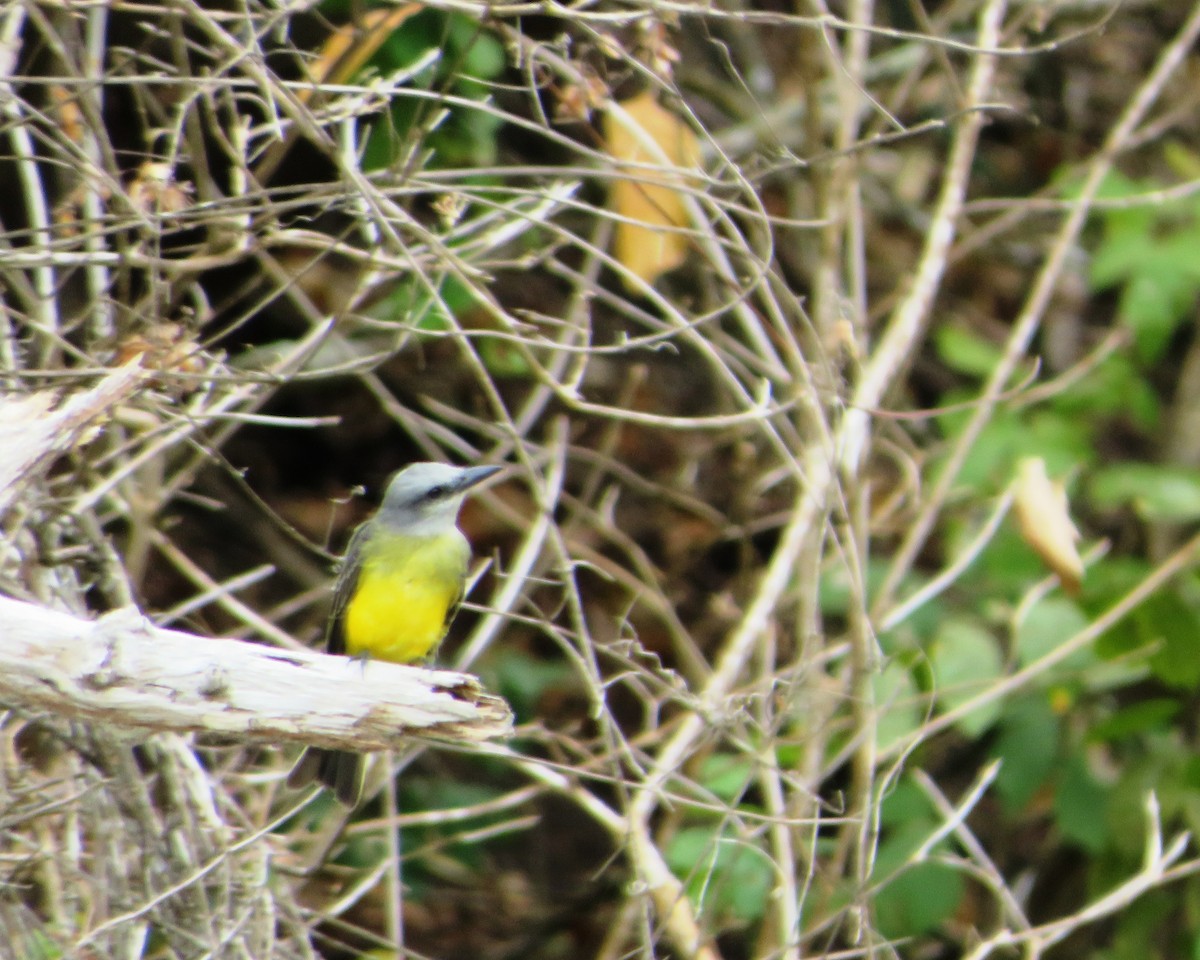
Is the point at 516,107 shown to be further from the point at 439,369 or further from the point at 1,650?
the point at 1,650

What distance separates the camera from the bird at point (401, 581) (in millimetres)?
4316

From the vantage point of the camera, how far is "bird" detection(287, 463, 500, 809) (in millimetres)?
4316

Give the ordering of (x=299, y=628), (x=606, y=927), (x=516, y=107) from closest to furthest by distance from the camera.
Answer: (x=516, y=107) → (x=299, y=628) → (x=606, y=927)

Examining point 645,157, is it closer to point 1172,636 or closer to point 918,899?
point 1172,636

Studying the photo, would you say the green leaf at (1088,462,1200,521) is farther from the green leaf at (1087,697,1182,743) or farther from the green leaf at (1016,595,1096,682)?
the green leaf at (1087,697,1182,743)

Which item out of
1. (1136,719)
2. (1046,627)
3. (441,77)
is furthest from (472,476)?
(1136,719)

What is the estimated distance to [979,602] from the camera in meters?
5.75

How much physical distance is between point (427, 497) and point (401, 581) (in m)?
0.23

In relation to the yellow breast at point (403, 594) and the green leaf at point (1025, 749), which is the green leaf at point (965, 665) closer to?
the green leaf at point (1025, 749)

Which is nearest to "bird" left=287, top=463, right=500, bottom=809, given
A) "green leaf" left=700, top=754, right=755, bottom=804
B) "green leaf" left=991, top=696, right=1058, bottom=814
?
"green leaf" left=700, top=754, right=755, bottom=804

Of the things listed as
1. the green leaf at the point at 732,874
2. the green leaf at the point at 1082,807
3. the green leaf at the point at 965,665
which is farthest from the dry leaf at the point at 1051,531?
the green leaf at the point at 1082,807

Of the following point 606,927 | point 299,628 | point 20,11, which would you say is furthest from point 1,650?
point 606,927

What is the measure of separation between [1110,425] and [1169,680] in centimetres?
287

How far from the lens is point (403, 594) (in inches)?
170
